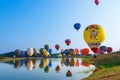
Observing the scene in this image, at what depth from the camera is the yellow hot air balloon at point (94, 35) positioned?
61312 mm

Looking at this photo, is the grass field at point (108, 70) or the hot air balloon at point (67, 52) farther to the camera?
the hot air balloon at point (67, 52)

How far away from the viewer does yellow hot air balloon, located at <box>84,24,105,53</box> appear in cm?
6131

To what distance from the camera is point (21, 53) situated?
179875 mm

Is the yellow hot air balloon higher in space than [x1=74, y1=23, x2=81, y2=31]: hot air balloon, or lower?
lower

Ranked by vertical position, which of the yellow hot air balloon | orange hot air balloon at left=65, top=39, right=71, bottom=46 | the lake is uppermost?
orange hot air balloon at left=65, top=39, right=71, bottom=46

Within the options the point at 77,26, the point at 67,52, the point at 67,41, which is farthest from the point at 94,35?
the point at 67,52

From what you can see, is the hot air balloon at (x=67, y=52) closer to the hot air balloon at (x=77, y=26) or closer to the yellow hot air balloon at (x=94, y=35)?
the hot air balloon at (x=77, y=26)

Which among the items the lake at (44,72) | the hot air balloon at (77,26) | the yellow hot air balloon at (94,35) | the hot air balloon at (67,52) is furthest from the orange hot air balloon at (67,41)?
the yellow hot air balloon at (94,35)

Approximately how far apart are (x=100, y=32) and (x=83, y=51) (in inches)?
5350

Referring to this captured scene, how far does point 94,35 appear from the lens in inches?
2422

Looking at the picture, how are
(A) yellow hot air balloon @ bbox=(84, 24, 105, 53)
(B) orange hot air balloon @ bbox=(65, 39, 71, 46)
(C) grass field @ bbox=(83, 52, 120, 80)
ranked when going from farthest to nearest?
(B) orange hot air balloon @ bbox=(65, 39, 71, 46) < (A) yellow hot air balloon @ bbox=(84, 24, 105, 53) < (C) grass field @ bbox=(83, 52, 120, 80)

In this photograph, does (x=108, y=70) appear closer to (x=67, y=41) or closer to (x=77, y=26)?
(x=77, y=26)

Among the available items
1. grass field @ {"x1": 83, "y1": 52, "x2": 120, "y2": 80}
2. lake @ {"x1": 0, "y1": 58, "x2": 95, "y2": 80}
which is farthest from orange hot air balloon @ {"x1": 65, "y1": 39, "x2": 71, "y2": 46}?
grass field @ {"x1": 83, "y1": 52, "x2": 120, "y2": 80}

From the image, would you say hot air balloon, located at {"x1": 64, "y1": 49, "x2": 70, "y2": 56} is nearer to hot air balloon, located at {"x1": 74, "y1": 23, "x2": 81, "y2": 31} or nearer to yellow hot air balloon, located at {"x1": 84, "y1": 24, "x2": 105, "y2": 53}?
hot air balloon, located at {"x1": 74, "y1": 23, "x2": 81, "y2": 31}
